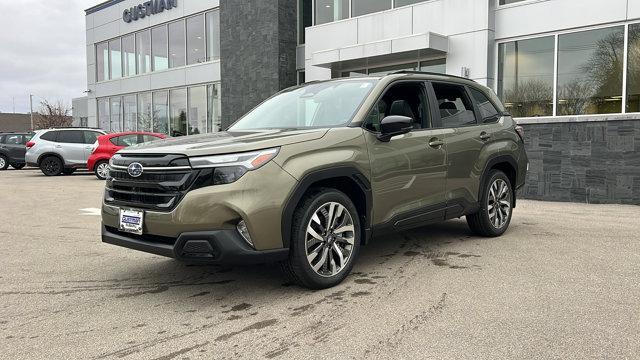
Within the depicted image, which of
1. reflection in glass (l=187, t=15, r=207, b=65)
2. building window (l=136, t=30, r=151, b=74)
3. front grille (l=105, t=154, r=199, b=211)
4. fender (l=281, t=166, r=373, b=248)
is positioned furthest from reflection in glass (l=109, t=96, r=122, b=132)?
fender (l=281, t=166, r=373, b=248)

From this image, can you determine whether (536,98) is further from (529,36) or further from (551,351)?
(551,351)

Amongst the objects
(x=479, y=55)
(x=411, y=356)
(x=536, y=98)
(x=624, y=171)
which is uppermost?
(x=479, y=55)

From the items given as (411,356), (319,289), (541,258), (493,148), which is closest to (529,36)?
(493,148)

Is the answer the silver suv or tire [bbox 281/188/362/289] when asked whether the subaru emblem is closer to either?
tire [bbox 281/188/362/289]

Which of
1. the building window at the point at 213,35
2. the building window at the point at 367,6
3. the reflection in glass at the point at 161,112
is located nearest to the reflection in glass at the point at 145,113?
the reflection in glass at the point at 161,112

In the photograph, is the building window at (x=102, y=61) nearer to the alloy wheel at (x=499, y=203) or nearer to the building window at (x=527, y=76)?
the building window at (x=527, y=76)

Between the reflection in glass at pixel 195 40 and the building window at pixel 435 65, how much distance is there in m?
11.1

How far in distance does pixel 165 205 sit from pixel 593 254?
4.28 metres

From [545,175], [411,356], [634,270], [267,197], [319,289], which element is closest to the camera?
[411,356]

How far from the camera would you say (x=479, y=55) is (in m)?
12.7

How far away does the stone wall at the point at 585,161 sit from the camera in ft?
30.8

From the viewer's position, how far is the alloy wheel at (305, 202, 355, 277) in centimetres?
411

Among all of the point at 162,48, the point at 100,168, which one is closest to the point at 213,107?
the point at 162,48

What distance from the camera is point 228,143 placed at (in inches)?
155
